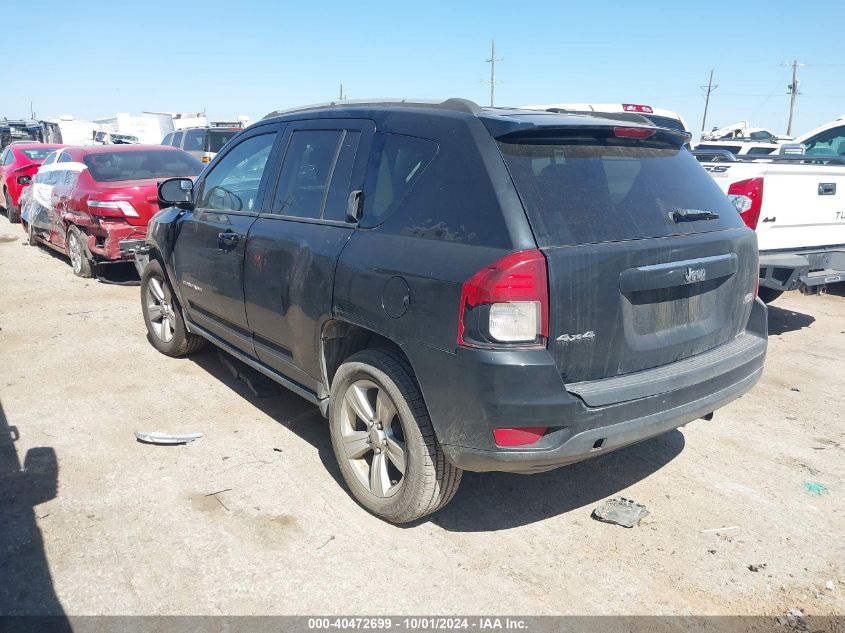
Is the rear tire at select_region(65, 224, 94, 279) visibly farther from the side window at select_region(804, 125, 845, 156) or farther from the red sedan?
the side window at select_region(804, 125, 845, 156)

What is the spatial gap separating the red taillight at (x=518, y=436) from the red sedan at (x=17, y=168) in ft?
45.5

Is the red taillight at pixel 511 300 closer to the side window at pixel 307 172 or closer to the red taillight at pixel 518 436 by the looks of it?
the red taillight at pixel 518 436

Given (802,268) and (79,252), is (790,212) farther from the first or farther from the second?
(79,252)

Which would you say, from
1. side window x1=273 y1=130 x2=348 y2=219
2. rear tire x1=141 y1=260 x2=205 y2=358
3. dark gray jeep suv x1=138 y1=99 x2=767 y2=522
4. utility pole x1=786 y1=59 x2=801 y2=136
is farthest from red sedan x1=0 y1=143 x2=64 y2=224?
utility pole x1=786 y1=59 x2=801 y2=136

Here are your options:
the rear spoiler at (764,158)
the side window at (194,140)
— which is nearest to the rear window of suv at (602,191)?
the rear spoiler at (764,158)

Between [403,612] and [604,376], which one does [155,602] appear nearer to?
[403,612]

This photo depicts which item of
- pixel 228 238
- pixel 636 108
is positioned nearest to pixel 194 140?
pixel 636 108

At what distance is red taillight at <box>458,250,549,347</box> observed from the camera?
8.71 ft

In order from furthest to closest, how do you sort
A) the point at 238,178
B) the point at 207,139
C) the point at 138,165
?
the point at 207,139
the point at 138,165
the point at 238,178

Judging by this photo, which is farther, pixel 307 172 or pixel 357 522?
pixel 307 172

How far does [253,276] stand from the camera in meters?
4.11

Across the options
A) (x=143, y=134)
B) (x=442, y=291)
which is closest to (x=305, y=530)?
(x=442, y=291)

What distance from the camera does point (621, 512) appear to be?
3.50 m

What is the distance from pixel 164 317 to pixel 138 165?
4.11 metres
